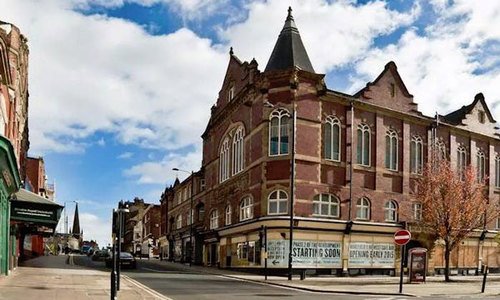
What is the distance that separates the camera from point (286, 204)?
40.8 meters

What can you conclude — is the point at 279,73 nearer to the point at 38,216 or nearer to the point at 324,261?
the point at 324,261

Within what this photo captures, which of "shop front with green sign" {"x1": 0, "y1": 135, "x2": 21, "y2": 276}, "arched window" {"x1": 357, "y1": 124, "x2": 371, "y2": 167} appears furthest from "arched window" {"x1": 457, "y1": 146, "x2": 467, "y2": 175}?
"shop front with green sign" {"x1": 0, "y1": 135, "x2": 21, "y2": 276}

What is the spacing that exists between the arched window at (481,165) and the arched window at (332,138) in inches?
656

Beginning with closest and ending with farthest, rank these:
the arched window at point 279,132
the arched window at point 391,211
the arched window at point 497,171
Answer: the arched window at point 279,132, the arched window at point 391,211, the arched window at point 497,171

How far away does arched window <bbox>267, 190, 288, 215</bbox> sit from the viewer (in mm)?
40875

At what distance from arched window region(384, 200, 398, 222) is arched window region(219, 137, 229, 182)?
13359mm

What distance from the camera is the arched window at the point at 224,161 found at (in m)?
51.3

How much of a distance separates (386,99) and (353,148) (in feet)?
17.4

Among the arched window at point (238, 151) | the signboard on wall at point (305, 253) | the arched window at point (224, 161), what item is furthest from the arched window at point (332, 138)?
the arched window at point (224, 161)

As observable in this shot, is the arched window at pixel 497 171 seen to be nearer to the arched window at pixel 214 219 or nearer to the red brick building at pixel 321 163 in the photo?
the red brick building at pixel 321 163

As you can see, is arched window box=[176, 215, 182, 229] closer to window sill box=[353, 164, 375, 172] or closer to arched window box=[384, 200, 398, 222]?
arched window box=[384, 200, 398, 222]

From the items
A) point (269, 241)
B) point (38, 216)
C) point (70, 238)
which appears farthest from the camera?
point (70, 238)

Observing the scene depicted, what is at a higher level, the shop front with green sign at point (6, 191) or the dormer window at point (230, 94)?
the dormer window at point (230, 94)

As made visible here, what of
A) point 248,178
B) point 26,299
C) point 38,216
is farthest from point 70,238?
point 26,299
